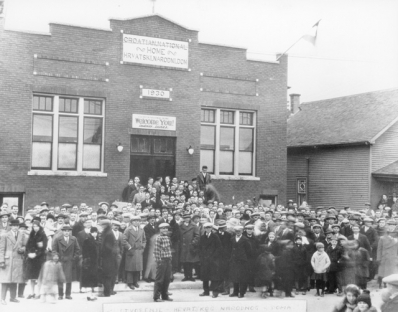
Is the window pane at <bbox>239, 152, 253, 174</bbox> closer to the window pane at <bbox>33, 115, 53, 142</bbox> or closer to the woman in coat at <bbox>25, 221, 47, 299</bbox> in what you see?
the window pane at <bbox>33, 115, 53, 142</bbox>

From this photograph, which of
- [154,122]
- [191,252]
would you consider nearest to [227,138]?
[154,122]

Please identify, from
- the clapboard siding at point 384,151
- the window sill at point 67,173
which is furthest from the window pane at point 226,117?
the clapboard siding at point 384,151

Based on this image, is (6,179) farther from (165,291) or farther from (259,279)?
(259,279)

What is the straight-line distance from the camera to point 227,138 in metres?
16.1

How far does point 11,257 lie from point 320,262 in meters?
5.48

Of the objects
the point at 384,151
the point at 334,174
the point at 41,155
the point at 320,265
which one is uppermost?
the point at 384,151

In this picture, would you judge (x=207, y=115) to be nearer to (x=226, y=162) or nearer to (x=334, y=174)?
(x=226, y=162)

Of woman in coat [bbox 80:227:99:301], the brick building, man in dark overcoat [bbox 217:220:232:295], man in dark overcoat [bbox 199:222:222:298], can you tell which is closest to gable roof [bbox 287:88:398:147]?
the brick building

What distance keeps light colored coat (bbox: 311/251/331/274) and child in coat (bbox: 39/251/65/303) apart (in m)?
4.57

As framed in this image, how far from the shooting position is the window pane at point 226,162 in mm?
15969

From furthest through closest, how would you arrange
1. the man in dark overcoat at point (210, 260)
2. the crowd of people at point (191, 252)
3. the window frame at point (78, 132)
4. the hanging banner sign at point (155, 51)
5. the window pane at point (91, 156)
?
the hanging banner sign at point (155, 51)
the window pane at point (91, 156)
the window frame at point (78, 132)
the man in dark overcoat at point (210, 260)
the crowd of people at point (191, 252)

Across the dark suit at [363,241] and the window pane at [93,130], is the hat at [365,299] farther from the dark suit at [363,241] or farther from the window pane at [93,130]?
the window pane at [93,130]

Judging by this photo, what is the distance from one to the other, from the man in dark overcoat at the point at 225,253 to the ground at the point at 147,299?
0.42 m

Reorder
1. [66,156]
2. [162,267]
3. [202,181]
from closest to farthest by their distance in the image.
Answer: [162,267] → [66,156] → [202,181]
